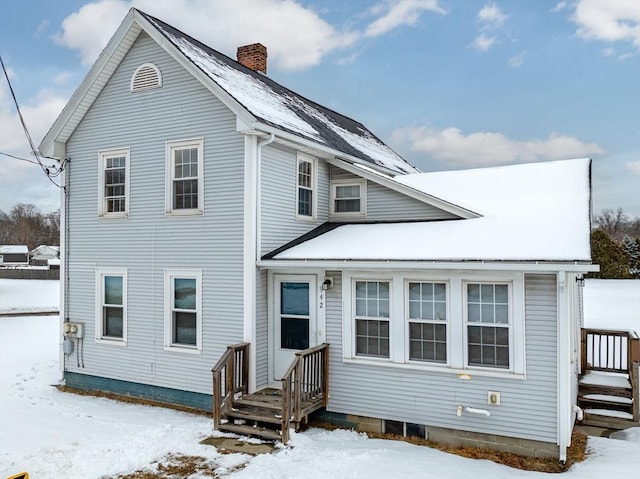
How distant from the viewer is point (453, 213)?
952 cm

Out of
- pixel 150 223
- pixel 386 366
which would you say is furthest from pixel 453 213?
→ pixel 150 223

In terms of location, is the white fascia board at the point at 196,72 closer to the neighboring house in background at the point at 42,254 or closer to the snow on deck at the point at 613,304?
the snow on deck at the point at 613,304

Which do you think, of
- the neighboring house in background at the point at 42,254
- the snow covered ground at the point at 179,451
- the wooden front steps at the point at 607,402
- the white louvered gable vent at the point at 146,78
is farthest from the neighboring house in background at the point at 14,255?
the wooden front steps at the point at 607,402

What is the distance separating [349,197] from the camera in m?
11.2

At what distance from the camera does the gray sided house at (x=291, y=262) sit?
293 inches

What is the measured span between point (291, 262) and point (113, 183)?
4.98 metres

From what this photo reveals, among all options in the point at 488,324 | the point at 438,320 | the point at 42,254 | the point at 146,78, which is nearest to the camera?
the point at 488,324

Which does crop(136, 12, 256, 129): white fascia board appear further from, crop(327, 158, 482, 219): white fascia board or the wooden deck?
the wooden deck

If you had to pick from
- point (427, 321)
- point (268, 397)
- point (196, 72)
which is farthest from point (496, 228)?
point (196, 72)

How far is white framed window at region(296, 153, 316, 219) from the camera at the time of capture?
10.4 meters

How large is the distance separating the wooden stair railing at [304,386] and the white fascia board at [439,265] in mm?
1529

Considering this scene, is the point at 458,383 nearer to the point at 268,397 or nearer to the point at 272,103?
the point at 268,397

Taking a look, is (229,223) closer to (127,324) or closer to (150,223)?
(150,223)

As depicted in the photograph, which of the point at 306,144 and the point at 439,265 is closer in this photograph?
the point at 439,265
